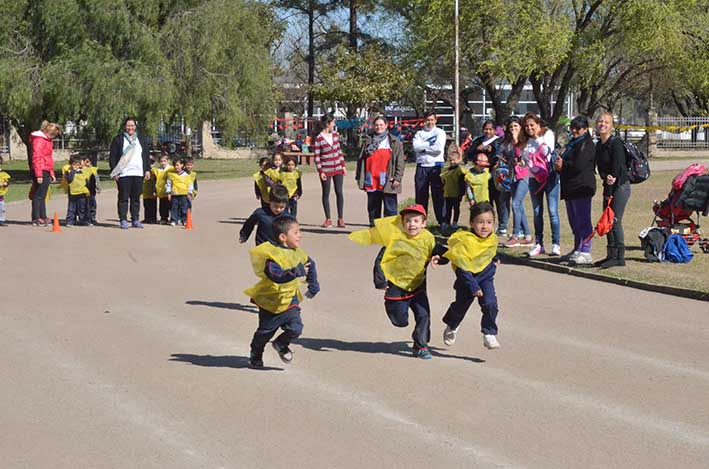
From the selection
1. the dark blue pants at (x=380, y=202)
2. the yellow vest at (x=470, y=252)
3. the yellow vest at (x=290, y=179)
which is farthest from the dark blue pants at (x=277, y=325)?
the dark blue pants at (x=380, y=202)

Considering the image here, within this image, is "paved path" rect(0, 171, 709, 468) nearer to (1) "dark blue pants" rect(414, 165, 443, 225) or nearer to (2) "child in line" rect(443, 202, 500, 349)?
(2) "child in line" rect(443, 202, 500, 349)

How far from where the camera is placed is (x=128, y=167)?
1897 cm

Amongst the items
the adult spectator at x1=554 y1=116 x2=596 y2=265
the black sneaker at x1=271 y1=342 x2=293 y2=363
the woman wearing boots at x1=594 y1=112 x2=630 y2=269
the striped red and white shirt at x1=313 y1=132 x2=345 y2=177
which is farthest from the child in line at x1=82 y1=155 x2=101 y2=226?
the black sneaker at x1=271 y1=342 x2=293 y2=363

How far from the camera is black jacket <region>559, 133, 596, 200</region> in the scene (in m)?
13.4

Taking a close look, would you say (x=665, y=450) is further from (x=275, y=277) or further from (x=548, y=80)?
(x=548, y=80)

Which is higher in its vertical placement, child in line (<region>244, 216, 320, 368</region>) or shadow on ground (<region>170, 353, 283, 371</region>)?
child in line (<region>244, 216, 320, 368</region>)

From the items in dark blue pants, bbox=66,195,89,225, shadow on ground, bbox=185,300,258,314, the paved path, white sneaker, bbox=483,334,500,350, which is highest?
dark blue pants, bbox=66,195,89,225

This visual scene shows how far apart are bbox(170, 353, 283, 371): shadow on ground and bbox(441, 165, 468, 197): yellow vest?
8.70 metres

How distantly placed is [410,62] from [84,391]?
160 feet

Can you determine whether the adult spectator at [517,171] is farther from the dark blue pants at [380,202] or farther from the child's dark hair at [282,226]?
the child's dark hair at [282,226]

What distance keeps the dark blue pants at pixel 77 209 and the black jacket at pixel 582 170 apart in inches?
374

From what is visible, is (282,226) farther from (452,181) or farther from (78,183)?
(78,183)

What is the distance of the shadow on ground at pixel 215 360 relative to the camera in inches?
335

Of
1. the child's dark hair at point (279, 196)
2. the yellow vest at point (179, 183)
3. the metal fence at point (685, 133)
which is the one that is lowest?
the yellow vest at point (179, 183)
